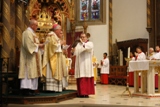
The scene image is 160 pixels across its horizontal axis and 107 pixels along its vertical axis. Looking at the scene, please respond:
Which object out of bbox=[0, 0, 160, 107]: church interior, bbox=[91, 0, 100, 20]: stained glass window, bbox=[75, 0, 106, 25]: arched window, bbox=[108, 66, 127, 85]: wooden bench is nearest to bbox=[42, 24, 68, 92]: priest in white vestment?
bbox=[0, 0, 160, 107]: church interior

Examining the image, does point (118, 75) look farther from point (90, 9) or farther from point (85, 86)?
point (85, 86)

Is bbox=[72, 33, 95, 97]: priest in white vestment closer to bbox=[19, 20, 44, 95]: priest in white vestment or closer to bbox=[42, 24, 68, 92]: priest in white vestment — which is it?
bbox=[42, 24, 68, 92]: priest in white vestment

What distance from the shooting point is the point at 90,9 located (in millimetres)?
18297

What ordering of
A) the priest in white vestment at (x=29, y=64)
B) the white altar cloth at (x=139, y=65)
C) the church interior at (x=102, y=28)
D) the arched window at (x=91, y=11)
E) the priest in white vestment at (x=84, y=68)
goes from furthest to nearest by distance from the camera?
the arched window at (x=91, y=11) → the church interior at (x=102, y=28) → the priest in white vestment at (x=84, y=68) → the white altar cloth at (x=139, y=65) → the priest in white vestment at (x=29, y=64)

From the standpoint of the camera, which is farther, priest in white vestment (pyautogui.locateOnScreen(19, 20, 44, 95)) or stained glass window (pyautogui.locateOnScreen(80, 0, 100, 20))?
stained glass window (pyautogui.locateOnScreen(80, 0, 100, 20))

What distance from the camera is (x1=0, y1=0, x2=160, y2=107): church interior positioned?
8.89m

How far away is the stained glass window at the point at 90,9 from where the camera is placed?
59.4 ft

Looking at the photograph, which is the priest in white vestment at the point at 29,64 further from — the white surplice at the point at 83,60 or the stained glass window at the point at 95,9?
the stained glass window at the point at 95,9

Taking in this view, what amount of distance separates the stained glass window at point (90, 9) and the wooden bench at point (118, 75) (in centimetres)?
398

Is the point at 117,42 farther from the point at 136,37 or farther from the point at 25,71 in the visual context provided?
the point at 25,71

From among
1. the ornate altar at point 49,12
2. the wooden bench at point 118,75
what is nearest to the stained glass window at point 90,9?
the ornate altar at point 49,12

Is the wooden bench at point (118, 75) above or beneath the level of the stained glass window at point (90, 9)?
beneath

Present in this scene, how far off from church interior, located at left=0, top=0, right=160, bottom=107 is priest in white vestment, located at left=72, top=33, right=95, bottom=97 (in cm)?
35

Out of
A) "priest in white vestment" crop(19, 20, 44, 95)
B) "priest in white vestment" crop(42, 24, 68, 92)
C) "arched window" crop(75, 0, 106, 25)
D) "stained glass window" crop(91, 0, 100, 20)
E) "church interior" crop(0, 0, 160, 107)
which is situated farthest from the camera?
"stained glass window" crop(91, 0, 100, 20)
